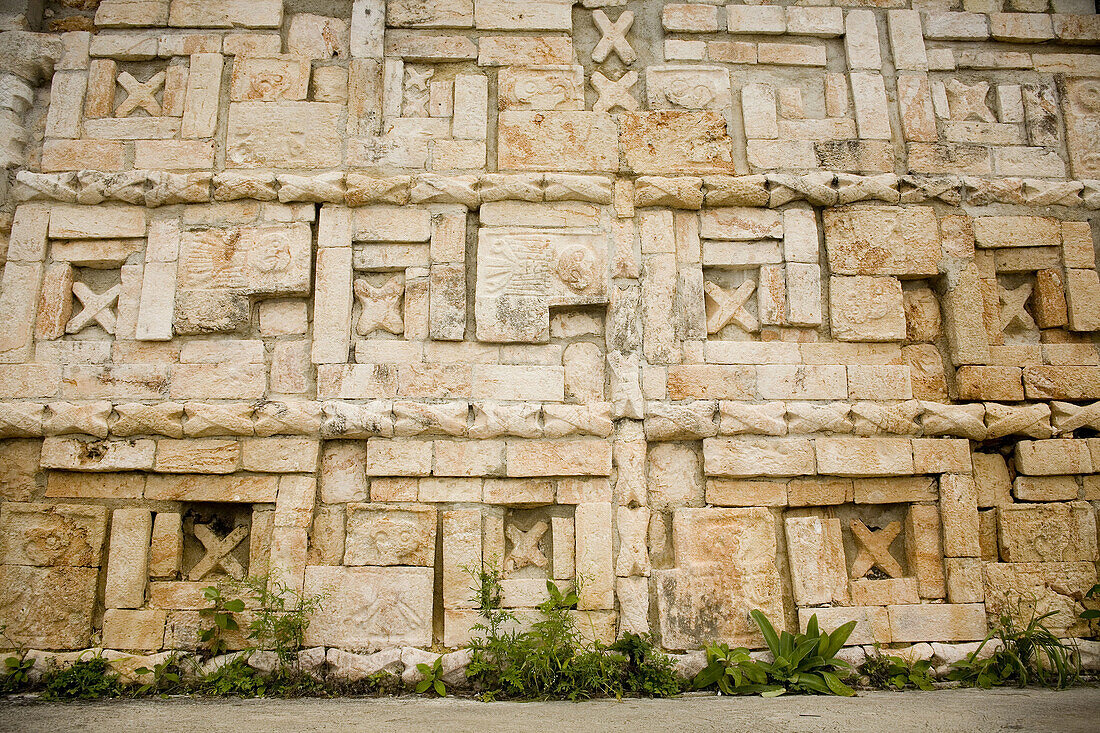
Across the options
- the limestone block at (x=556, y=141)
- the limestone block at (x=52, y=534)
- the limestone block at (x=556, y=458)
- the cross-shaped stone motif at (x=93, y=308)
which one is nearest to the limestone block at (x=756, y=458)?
the limestone block at (x=556, y=458)

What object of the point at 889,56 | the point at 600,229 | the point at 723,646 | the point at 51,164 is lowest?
the point at 723,646

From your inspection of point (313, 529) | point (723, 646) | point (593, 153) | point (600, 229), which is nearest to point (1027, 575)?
point (723, 646)

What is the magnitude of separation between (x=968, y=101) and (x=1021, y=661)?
12.5 feet

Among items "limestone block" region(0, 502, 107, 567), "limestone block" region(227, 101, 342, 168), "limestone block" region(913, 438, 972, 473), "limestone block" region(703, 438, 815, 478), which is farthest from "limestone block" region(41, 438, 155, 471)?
"limestone block" region(913, 438, 972, 473)

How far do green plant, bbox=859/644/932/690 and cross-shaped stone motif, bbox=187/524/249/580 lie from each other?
12.5 ft

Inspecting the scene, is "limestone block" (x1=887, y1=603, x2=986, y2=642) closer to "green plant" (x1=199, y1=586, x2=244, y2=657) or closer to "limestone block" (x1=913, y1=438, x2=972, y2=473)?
"limestone block" (x1=913, y1=438, x2=972, y2=473)

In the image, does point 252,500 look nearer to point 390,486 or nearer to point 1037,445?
point 390,486

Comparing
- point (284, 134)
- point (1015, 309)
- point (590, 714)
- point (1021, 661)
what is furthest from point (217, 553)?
point (1015, 309)

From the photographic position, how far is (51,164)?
15.6ft

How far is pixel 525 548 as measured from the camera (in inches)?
171

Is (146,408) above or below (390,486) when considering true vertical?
above

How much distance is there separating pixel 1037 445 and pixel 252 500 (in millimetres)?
5036

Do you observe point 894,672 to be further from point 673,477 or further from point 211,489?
point 211,489

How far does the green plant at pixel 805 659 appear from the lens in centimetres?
394
